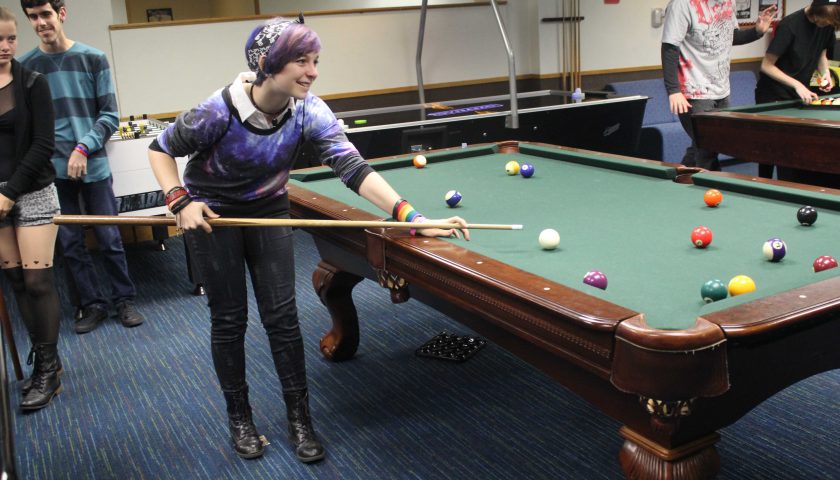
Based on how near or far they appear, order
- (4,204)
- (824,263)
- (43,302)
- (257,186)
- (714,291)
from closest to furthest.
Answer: (714,291)
(824,263)
(257,186)
(4,204)
(43,302)

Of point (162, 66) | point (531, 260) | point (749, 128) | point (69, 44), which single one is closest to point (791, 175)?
point (749, 128)

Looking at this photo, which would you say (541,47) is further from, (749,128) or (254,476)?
(254,476)

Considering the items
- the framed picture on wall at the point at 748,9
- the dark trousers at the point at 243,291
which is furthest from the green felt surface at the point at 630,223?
the framed picture on wall at the point at 748,9

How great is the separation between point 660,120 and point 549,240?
485cm

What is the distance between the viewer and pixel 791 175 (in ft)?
13.8

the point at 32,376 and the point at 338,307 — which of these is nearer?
the point at 32,376

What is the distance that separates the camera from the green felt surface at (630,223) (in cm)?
171

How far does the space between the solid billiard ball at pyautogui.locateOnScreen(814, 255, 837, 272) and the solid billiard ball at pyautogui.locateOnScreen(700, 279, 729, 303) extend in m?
0.26

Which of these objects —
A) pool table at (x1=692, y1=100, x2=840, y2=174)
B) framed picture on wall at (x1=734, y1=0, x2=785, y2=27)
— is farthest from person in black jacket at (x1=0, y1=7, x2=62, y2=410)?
framed picture on wall at (x1=734, y1=0, x2=785, y2=27)

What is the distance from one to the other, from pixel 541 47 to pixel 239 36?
247 cm

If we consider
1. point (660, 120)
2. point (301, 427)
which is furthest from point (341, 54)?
point (301, 427)

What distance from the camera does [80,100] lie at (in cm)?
350

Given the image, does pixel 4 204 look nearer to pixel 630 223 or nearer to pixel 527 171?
pixel 527 171

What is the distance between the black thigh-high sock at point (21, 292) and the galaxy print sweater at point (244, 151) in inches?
37.7
